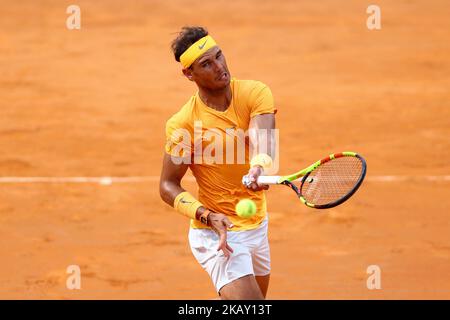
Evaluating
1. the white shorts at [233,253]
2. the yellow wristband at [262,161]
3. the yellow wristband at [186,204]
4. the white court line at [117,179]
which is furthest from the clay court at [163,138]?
the yellow wristband at [262,161]

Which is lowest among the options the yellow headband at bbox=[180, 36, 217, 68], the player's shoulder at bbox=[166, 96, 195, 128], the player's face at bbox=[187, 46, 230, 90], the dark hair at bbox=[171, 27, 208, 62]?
the player's shoulder at bbox=[166, 96, 195, 128]

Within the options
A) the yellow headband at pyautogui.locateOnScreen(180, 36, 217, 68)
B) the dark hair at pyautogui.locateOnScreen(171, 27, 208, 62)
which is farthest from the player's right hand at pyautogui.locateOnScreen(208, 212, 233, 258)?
the dark hair at pyautogui.locateOnScreen(171, 27, 208, 62)

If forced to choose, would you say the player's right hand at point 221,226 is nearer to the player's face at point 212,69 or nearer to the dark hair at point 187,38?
the player's face at point 212,69

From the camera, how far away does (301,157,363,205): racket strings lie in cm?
592

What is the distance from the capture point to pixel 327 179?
611 centimetres

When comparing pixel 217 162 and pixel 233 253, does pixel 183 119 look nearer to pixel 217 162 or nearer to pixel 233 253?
pixel 217 162

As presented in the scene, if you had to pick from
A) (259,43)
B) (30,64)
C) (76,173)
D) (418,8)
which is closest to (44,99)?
(30,64)

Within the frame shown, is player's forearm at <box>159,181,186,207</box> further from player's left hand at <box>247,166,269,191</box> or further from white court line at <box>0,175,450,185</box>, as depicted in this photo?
white court line at <box>0,175,450,185</box>

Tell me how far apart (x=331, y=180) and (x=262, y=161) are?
52 centimetres

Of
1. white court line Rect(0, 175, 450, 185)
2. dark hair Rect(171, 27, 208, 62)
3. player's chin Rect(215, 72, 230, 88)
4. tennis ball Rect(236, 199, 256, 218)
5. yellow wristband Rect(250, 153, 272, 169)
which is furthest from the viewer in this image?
white court line Rect(0, 175, 450, 185)

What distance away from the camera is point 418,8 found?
2105 cm

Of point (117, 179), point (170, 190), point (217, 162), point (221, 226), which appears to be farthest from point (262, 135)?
point (117, 179)
